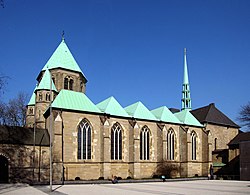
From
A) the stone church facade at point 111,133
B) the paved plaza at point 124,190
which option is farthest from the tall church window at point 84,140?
the paved plaza at point 124,190

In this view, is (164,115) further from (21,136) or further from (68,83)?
(21,136)

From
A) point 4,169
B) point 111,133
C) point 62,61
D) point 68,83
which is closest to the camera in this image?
point 4,169

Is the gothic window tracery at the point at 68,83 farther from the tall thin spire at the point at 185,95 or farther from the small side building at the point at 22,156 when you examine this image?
the tall thin spire at the point at 185,95

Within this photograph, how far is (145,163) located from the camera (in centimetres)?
4572

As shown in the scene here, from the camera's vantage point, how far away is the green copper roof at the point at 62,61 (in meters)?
52.3

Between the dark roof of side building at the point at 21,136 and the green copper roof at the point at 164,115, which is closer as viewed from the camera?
the dark roof of side building at the point at 21,136

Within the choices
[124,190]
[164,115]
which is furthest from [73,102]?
[124,190]

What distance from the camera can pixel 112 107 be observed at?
4528cm

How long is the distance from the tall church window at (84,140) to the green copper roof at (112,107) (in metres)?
3.93

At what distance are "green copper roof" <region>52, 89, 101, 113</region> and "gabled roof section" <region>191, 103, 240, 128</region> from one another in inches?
967

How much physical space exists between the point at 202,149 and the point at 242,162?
10.6m

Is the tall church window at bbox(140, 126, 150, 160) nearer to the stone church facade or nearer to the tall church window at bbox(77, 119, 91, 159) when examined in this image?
the stone church facade

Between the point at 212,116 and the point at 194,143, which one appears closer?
the point at 194,143

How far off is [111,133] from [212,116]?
25.0 meters
